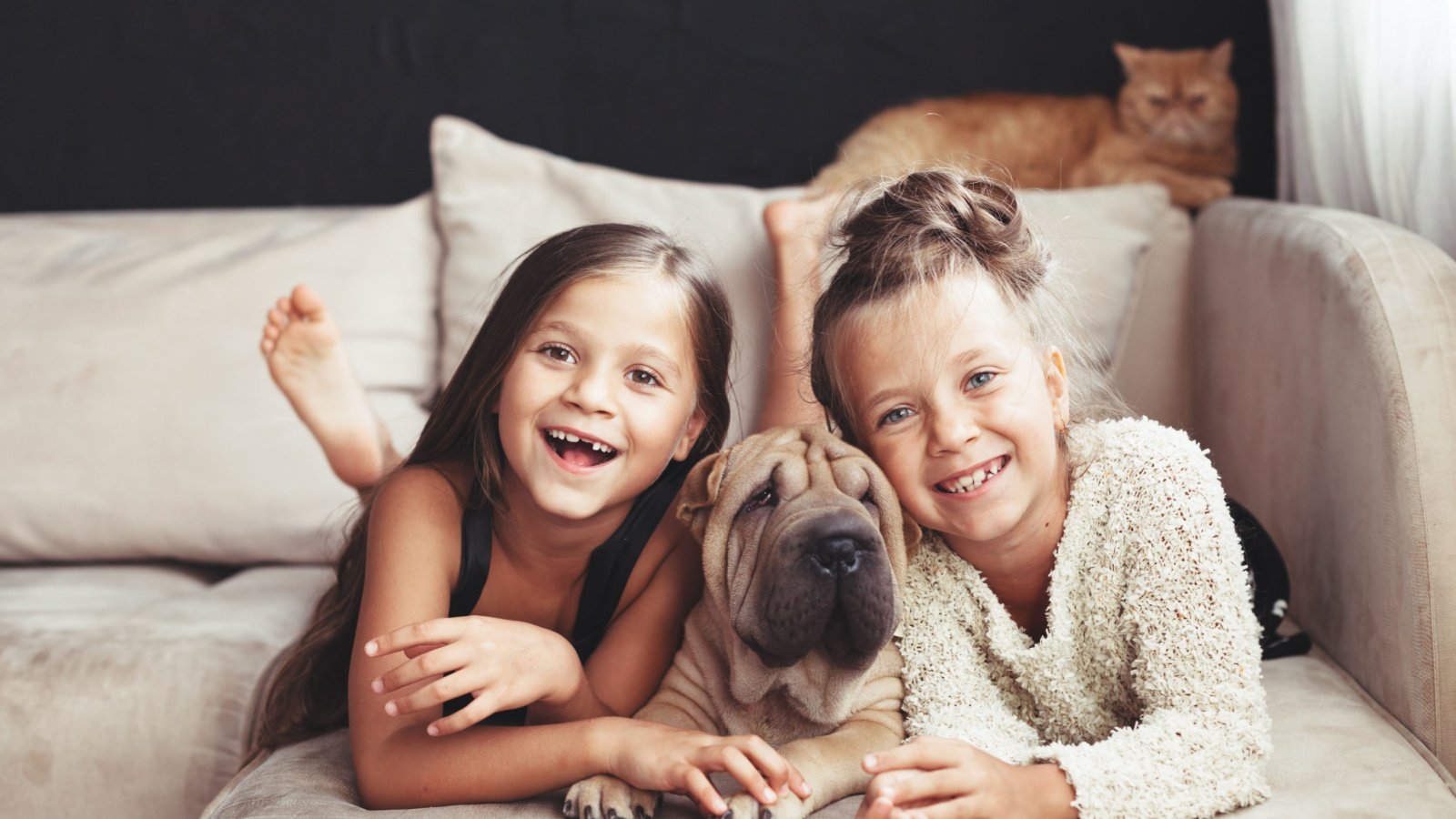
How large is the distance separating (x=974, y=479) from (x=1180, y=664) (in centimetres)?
24

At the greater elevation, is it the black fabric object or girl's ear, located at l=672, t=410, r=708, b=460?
girl's ear, located at l=672, t=410, r=708, b=460

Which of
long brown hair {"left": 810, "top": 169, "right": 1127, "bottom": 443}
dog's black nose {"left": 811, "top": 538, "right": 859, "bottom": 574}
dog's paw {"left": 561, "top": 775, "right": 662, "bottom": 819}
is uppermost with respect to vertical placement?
long brown hair {"left": 810, "top": 169, "right": 1127, "bottom": 443}

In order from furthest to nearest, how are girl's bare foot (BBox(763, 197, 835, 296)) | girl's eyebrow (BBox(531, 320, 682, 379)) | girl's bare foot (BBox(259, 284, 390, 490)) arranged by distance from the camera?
girl's bare foot (BBox(763, 197, 835, 296)), girl's bare foot (BBox(259, 284, 390, 490)), girl's eyebrow (BBox(531, 320, 682, 379))

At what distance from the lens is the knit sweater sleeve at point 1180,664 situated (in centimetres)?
94

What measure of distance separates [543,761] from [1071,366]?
72cm

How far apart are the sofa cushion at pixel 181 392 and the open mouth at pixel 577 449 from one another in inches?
25.7

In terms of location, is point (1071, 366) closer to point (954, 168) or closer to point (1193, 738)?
point (954, 168)

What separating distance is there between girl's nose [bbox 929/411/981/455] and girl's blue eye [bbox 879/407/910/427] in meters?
0.04

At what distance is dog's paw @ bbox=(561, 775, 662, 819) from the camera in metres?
0.95

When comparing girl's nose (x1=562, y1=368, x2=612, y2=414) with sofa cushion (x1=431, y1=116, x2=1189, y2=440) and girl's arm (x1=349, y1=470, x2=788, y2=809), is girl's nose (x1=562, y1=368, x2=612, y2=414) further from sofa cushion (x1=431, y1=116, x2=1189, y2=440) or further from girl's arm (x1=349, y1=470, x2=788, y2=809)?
sofa cushion (x1=431, y1=116, x2=1189, y2=440)

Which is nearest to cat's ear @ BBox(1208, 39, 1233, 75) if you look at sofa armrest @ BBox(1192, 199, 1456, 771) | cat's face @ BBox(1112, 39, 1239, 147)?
cat's face @ BBox(1112, 39, 1239, 147)

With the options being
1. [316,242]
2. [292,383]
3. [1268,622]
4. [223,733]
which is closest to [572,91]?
[316,242]

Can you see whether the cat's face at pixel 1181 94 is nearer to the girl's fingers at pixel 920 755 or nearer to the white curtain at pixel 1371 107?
the white curtain at pixel 1371 107

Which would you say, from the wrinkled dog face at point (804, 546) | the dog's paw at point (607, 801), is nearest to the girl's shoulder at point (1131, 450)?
the wrinkled dog face at point (804, 546)
